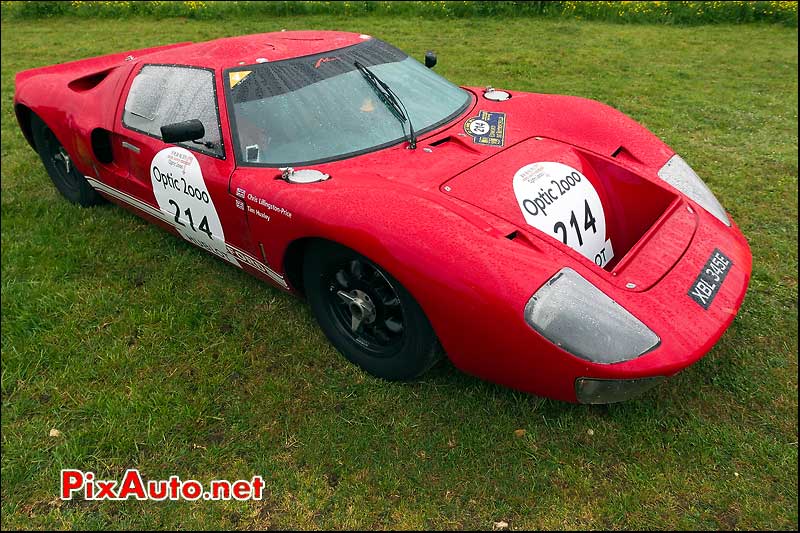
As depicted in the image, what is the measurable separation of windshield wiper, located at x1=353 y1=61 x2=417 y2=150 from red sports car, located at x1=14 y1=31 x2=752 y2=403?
0.01m

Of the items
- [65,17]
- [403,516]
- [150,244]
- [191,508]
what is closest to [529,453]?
[403,516]

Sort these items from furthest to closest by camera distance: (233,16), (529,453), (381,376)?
(233,16) → (381,376) → (529,453)

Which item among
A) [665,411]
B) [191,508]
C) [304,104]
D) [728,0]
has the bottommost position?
[191,508]

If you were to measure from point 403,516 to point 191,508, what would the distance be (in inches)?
31.6

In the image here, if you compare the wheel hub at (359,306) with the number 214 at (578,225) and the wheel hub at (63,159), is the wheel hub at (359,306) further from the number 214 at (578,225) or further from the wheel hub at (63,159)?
the wheel hub at (63,159)

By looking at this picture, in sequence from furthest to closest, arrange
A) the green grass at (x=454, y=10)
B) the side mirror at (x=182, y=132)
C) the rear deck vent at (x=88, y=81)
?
the green grass at (x=454, y=10) → the rear deck vent at (x=88, y=81) → the side mirror at (x=182, y=132)

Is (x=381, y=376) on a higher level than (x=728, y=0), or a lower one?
lower

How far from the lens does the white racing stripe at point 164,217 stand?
9.33ft

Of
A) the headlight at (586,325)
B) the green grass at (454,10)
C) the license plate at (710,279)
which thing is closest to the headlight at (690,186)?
the license plate at (710,279)

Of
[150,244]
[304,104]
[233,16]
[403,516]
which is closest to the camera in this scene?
[403,516]

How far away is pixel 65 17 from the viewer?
39.7ft

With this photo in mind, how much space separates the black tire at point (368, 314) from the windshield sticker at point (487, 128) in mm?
999

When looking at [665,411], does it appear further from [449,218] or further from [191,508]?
[191,508]

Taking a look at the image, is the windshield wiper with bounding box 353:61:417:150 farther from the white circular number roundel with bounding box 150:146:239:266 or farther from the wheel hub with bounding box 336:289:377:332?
the white circular number roundel with bounding box 150:146:239:266
